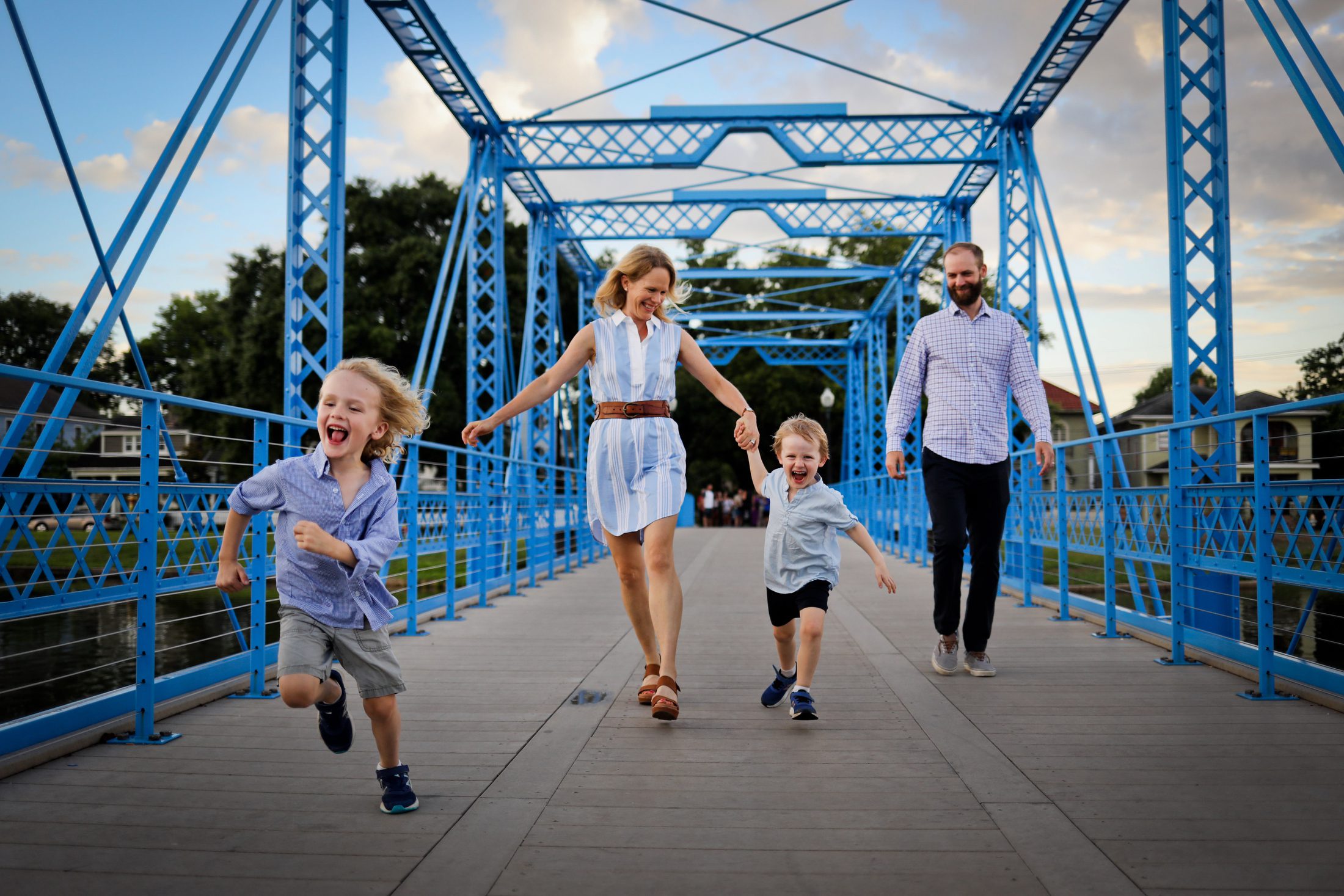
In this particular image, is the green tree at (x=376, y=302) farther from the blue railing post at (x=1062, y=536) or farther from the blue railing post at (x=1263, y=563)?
the blue railing post at (x=1263, y=563)

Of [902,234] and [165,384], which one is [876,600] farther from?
[165,384]

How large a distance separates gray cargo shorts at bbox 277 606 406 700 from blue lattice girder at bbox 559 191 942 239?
13618mm

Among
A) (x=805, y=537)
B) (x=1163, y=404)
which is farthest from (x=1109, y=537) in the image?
(x=1163, y=404)

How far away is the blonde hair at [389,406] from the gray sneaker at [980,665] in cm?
302

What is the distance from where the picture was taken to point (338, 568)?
9.29ft

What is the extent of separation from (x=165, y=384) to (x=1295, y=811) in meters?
52.6

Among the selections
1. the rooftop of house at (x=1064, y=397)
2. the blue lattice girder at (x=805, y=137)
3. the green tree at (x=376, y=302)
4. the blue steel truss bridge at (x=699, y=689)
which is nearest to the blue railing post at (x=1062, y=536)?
the blue steel truss bridge at (x=699, y=689)

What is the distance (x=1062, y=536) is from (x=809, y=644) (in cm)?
401

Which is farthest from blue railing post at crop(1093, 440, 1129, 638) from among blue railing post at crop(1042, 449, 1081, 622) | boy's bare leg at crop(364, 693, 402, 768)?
boy's bare leg at crop(364, 693, 402, 768)

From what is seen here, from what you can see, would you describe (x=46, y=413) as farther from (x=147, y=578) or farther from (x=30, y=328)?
(x=30, y=328)

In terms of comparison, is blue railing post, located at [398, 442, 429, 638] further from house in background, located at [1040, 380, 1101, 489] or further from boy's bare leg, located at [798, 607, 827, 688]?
house in background, located at [1040, 380, 1101, 489]

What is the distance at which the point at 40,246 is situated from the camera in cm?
2475

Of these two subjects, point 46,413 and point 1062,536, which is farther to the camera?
point 1062,536

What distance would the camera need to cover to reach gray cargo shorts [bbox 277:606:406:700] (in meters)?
2.75
